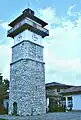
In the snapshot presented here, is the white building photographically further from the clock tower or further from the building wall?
the clock tower

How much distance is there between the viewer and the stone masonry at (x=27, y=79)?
22.5m

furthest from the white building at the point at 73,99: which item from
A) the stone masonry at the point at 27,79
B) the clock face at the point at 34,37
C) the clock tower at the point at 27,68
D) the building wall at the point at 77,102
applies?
the clock face at the point at 34,37

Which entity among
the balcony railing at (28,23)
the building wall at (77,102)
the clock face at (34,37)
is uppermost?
the balcony railing at (28,23)

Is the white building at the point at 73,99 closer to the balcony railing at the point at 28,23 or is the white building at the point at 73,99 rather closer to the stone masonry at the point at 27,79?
the stone masonry at the point at 27,79

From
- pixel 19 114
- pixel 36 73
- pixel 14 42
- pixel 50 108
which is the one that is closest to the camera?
pixel 19 114

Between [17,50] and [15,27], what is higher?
[15,27]

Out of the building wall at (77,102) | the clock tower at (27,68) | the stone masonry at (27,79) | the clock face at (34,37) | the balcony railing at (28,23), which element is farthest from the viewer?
the building wall at (77,102)

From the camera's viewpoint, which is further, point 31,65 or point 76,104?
point 76,104

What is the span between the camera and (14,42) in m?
26.2

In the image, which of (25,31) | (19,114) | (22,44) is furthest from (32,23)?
(19,114)

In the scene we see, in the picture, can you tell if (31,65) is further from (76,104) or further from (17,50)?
(76,104)

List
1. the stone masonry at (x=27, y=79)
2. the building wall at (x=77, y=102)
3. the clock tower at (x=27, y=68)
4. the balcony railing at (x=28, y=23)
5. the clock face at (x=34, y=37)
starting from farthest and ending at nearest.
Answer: the building wall at (x=77, y=102) → the clock face at (x=34, y=37) → the balcony railing at (x=28, y=23) → the clock tower at (x=27, y=68) → the stone masonry at (x=27, y=79)

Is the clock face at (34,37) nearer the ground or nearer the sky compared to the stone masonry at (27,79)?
nearer the sky

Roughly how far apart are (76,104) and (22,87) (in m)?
8.43
